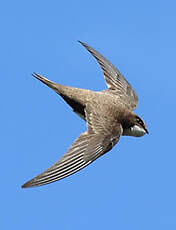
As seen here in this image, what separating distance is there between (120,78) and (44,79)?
282 cm

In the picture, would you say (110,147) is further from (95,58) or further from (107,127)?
(95,58)

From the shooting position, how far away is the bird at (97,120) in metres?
13.0

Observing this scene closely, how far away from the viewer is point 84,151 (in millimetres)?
13633

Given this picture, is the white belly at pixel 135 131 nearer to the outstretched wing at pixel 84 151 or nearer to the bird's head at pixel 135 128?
the bird's head at pixel 135 128

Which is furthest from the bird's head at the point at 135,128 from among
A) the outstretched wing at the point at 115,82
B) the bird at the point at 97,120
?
the outstretched wing at the point at 115,82

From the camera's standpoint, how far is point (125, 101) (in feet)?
53.5

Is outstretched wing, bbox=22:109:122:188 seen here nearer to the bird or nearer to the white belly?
the bird


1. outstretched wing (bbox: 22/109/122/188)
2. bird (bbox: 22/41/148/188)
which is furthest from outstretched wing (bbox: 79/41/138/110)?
outstretched wing (bbox: 22/109/122/188)

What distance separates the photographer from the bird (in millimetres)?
13016

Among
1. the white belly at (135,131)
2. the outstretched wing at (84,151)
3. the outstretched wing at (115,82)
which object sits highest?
the outstretched wing at (115,82)

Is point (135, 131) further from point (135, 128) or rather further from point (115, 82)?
point (115, 82)

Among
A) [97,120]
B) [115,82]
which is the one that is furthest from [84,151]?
[115,82]

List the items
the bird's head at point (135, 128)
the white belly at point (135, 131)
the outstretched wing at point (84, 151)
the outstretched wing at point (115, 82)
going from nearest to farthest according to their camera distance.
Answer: the outstretched wing at point (84, 151) < the bird's head at point (135, 128) < the white belly at point (135, 131) < the outstretched wing at point (115, 82)

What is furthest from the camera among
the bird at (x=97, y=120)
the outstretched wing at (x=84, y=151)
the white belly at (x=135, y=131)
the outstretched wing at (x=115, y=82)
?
the outstretched wing at (x=115, y=82)
